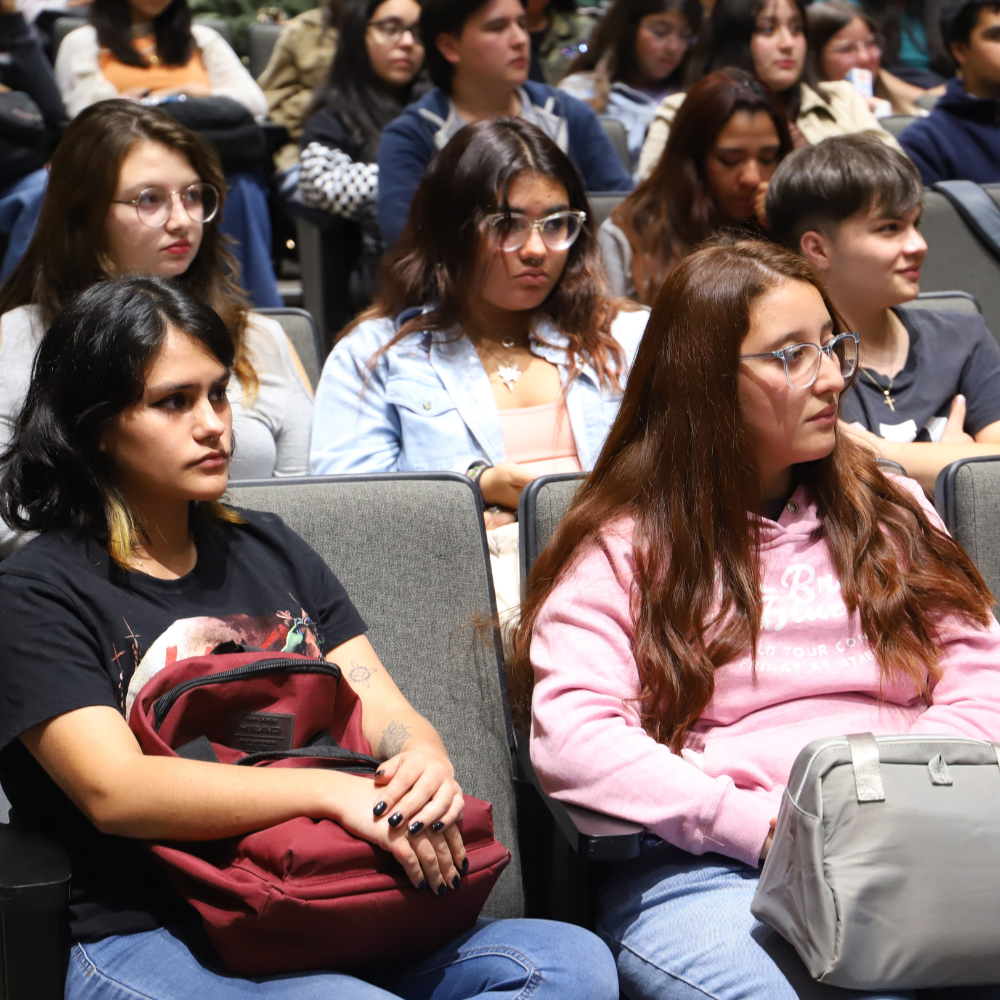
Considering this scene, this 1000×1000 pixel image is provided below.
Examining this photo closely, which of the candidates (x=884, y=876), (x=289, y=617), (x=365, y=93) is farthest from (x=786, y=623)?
(x=365, y=93)

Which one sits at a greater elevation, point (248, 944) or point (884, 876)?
point (884, 876)

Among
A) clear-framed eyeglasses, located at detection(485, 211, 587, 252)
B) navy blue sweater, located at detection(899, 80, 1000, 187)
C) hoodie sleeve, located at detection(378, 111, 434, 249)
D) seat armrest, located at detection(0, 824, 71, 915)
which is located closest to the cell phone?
navy blue sweater, located at detection(899, 80, 1000, 187)

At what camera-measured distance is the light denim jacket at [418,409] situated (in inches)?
89.4

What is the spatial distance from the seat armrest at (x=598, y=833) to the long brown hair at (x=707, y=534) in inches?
6.6

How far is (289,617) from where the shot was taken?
1.57 meters

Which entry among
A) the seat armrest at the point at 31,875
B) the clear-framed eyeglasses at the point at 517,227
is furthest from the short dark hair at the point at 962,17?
the seat armrest at the point at 31,875

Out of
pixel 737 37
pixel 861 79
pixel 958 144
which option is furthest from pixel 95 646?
pixel 861 79

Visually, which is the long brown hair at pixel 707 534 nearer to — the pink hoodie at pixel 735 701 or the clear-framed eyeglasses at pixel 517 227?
the pink hoodie at pixel 735 701

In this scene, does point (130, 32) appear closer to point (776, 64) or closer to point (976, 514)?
point (776, 64)

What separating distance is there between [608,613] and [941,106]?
2.98 meters

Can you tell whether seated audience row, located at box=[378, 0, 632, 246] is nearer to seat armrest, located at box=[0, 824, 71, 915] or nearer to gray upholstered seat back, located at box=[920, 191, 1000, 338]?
gray upholstered seat back, located at box=[920, 191, 1000, 338]

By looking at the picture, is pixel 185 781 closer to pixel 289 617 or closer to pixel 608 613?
pixel 289 617

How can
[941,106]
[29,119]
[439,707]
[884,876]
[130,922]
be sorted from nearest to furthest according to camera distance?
[884,876] < [130,922] < [439,707] < [29,119] < [941,106]

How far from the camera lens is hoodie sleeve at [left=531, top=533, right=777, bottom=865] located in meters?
1.43
